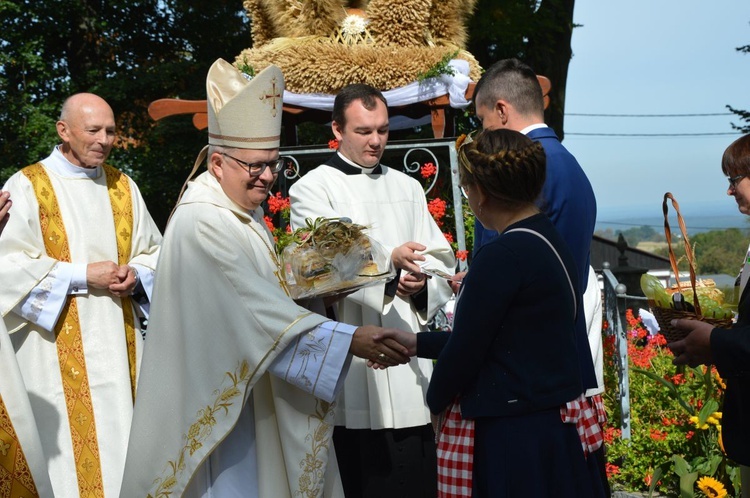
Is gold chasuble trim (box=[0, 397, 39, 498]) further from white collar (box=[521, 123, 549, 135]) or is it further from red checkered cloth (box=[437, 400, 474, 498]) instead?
white collar (box=[521, 123, 549, 135])

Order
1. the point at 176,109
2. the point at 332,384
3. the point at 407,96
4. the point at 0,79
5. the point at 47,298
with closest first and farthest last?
1. the point at 332,384
2. the point at 47,298
3. the point at 407,96
4. the point at 176,109
5. the point at 0,79

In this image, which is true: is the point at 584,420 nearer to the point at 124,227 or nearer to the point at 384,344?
the point at 384,344

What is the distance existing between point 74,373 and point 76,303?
39cm

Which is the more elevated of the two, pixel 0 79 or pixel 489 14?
pixel 489 14

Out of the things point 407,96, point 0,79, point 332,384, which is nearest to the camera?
point 332,384

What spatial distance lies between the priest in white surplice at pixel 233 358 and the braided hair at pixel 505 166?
794 millimetres

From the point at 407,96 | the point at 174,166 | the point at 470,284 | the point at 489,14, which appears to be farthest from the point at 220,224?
the point at 174,166

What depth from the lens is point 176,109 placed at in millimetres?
8742

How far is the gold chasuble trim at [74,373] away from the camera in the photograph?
536 cm

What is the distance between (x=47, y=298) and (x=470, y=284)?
303cm

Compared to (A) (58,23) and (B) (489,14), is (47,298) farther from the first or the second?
(A) (58,23)

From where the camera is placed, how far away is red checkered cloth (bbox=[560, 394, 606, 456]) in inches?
123

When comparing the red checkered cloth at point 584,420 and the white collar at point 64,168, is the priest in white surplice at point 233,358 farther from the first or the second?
the white collar at point 64,168

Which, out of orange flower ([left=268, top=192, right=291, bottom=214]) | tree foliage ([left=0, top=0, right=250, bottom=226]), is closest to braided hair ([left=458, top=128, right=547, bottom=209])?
orange flower ([left=268, top=192, right=291, bottom=214])
